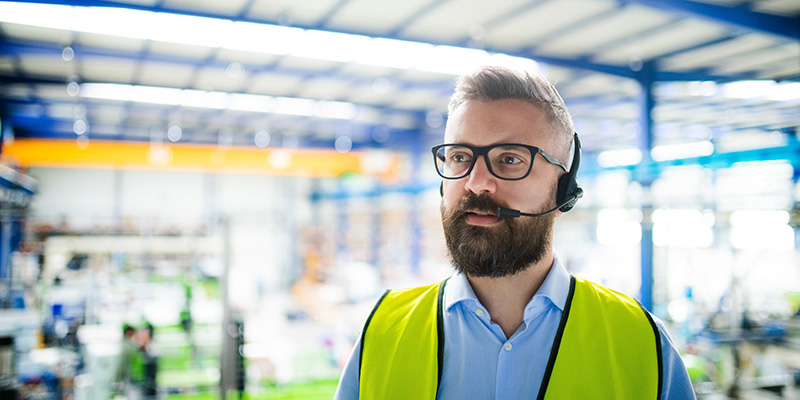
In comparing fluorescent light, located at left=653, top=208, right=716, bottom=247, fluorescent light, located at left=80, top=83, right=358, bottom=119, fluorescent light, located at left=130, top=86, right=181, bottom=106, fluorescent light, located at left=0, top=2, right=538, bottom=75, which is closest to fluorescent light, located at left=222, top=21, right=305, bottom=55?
fluorescent light, located at left=0, top=2, right=538, bottom=75

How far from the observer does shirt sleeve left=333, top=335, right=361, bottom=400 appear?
137 cm

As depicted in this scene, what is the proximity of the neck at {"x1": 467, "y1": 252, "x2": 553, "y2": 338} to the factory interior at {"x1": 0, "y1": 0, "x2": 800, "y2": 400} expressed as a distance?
552 millimetres

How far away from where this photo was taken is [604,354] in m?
1.25

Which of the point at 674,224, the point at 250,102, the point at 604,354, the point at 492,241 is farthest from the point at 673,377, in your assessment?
the point at 250,102

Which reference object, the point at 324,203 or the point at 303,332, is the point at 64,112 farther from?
the point at 324,203

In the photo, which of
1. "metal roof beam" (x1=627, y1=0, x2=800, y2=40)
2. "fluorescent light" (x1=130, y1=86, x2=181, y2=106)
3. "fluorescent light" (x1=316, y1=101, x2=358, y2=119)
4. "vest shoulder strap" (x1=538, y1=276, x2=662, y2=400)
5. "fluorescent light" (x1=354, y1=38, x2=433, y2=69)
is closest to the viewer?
"vest shoulder strap" (x1=538, y1=276, x2=662, y2=400)

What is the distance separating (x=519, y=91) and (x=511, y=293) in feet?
1.65

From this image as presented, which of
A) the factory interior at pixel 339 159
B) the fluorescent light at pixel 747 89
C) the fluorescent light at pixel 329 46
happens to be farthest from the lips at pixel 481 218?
the fluorescent light at pixel 747 89

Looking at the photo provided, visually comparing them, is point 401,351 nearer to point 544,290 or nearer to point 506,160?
point 544,290

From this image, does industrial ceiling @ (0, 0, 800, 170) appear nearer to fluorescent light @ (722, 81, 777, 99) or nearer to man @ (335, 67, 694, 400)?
fluorescent light @ (722, 81, 777, 99)

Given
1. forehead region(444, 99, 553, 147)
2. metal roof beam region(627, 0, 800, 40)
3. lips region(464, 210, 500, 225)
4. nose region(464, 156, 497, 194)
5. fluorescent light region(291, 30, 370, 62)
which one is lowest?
lips region(464, 210, 500, 225)

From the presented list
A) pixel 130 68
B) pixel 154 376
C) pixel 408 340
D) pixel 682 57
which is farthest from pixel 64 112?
pixel 408 340

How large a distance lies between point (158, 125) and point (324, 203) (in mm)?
7673

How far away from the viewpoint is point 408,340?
1340mm
